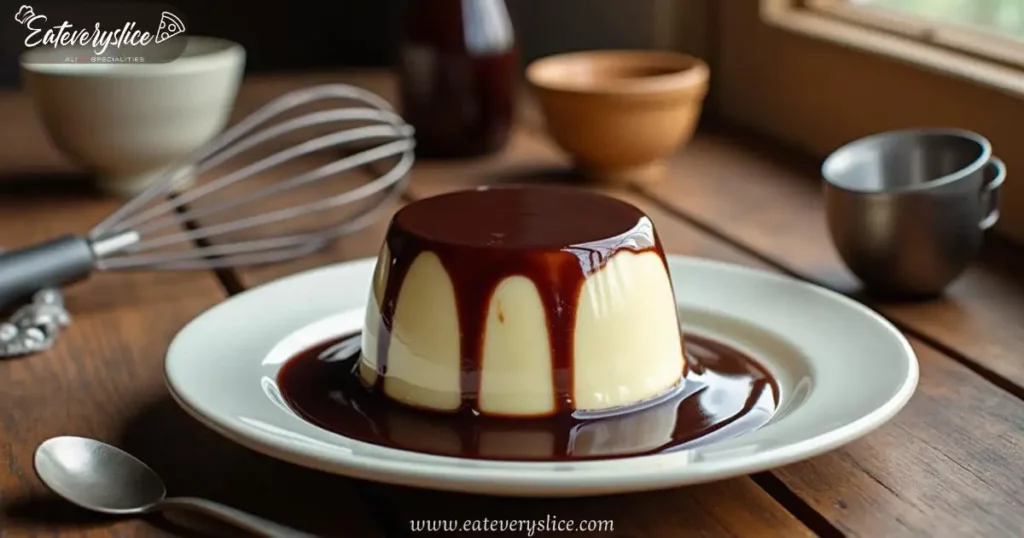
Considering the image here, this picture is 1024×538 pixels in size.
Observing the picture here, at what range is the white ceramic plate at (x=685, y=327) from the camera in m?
0.40

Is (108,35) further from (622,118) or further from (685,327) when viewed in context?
(685,327)

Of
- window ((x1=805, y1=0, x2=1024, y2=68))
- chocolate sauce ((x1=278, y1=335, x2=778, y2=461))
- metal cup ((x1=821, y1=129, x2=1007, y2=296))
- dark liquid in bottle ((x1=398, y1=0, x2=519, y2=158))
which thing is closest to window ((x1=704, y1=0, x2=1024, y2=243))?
window ((x1=805, y1=0, x2=1024, y2=68))

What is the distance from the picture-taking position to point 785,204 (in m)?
0.87

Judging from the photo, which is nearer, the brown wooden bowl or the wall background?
the brown wooden bowl

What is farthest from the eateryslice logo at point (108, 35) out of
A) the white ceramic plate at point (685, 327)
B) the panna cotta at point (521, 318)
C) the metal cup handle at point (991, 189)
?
the metal cup handle at point (991, 189)

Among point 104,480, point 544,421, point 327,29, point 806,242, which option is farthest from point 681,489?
point 327,29

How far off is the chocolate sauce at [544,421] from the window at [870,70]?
13.0 inches

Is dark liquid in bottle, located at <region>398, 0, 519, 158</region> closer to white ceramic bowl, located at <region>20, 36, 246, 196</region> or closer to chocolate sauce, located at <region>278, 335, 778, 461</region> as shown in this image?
white ceramic bowl, located at <region>20, 36, 246, 196</region>

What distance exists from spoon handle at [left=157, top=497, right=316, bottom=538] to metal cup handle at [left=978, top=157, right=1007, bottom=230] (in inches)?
15.7

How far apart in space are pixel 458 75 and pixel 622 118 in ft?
0.46

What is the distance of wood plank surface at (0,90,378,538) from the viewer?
1.47 feet

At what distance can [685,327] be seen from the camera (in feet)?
1.98

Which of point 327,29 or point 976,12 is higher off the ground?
point 976,12

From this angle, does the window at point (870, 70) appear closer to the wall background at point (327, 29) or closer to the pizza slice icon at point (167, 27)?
the wall background at point (327, 29)
